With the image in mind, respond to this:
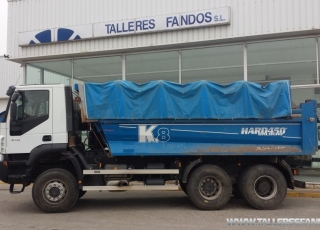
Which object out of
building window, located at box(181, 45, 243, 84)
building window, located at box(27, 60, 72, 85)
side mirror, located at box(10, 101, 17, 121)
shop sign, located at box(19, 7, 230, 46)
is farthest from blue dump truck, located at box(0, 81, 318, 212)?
building window, located at box(27, 60, 72, 85)

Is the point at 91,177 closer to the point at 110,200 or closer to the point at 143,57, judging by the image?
the point at 110,200

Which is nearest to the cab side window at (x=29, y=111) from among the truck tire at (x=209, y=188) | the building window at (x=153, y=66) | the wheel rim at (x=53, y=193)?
the wheel rim at (x=53, y=193)

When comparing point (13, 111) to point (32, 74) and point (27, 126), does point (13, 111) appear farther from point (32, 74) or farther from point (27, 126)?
point (32, 74)

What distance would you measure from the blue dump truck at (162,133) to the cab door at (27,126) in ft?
0.07

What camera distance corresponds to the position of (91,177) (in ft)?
26.5

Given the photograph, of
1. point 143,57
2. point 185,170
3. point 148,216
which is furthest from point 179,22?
point 148,216

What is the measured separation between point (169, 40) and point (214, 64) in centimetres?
→ 190

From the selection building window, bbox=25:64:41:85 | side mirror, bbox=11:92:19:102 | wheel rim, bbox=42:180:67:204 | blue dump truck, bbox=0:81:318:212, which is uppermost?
building window, bbox=25:64:41:85

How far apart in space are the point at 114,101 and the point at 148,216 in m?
2.72

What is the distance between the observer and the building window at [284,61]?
11766mm

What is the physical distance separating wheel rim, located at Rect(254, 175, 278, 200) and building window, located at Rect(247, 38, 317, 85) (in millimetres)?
4827

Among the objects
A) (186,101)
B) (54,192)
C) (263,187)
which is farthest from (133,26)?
(263,187)

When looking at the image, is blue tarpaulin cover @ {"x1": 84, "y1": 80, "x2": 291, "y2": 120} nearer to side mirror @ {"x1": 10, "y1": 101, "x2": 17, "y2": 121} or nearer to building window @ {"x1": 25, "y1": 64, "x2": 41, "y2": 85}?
side mirror @ {"x1": 10, "y1": 101, "x2": 17, "y2": 121}

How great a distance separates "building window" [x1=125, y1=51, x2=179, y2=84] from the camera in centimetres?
1313
